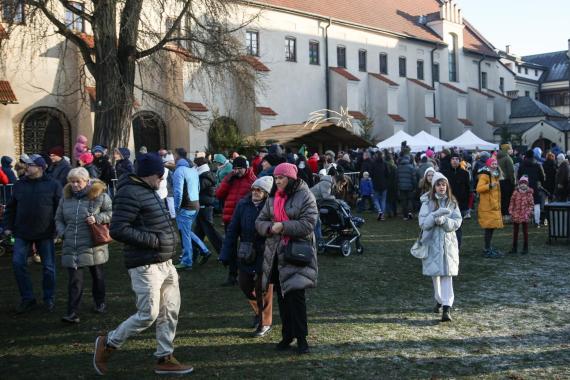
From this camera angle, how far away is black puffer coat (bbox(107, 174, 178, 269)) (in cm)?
512

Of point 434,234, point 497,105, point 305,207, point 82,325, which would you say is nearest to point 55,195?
point 82,325

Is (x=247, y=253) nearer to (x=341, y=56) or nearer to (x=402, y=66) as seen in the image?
(x=341, y=56)

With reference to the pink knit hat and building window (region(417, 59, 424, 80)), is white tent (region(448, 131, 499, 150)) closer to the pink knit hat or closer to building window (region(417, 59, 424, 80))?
building window (region(417, 59, 424, 80))

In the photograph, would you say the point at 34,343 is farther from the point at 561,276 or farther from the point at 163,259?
the point at 561,276

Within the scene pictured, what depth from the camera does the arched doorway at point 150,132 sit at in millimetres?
27094

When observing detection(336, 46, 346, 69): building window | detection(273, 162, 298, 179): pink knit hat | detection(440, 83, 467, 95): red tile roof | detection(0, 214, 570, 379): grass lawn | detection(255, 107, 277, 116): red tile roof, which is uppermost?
detection(336, 46, 346, 69): building window

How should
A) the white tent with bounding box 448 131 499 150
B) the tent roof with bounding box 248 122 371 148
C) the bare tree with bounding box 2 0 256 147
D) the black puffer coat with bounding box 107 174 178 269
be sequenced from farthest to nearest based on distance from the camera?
the white tent with bounding box 448 131 499 150, the tent roof with bounding box 248 122 371 148, the bare tree with bounding box 2 0 256 147, the black puffer coat with bounding box 107 174 178 269

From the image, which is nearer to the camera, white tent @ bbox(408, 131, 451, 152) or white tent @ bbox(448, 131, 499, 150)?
white tent @ bbox(408, 131, 451, 152)

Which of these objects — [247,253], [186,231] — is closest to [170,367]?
[247,253]

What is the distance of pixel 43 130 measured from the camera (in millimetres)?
23875

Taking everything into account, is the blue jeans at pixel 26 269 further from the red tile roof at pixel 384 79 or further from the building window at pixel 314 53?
the red tile roof at pixel 384 79

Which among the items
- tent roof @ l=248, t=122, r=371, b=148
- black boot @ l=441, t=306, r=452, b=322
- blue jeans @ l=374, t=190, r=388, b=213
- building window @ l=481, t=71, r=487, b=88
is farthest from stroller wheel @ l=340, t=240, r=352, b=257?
building window @ l=481, t=71, r=487, b=88

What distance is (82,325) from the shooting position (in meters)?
7.04

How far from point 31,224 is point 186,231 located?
2.92 metres
